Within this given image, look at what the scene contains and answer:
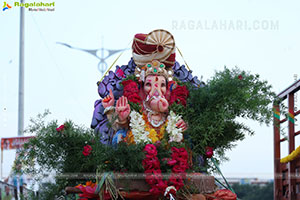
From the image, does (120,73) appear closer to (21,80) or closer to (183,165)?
(183,165)

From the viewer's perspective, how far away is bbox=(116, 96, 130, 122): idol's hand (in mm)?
7289

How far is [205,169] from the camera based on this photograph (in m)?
7.18

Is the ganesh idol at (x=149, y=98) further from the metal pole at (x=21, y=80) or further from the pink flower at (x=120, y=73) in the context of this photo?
the metal pole at (x=21, y=80)

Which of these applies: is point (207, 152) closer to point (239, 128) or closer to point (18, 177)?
point (239, 128)

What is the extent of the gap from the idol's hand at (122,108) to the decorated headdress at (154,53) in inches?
19.7

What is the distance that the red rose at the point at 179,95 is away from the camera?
7.51 metres

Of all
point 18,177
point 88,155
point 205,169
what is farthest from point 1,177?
point 205,169

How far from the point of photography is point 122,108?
7.29 m

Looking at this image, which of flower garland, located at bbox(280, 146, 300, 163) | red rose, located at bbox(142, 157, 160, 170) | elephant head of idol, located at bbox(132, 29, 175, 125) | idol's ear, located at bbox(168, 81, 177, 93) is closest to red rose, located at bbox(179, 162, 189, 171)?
red rose, located at bbox(142, 157, 160, 170)

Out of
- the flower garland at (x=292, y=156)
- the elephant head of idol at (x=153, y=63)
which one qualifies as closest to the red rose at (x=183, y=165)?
the elephant head of idol at (x=153, y=63)

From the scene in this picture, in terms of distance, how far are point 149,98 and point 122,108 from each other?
44cm

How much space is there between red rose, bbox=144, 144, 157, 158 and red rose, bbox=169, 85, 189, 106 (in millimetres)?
1105

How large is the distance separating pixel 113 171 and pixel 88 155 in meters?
0.44

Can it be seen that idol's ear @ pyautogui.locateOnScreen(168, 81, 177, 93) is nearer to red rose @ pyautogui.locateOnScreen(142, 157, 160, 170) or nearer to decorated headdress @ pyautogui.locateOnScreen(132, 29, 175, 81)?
decorated headdress @ pyautogui.locateOnScreen(132, 29, 175, 81)
